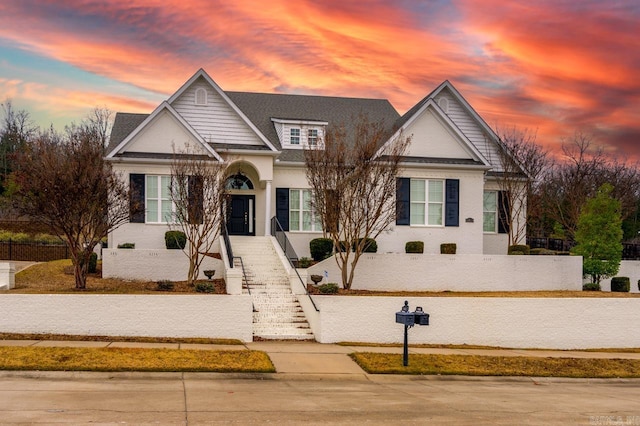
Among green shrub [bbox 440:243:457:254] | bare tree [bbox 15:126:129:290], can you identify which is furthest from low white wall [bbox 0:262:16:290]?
green shrub [bbox 440:243:457:254]

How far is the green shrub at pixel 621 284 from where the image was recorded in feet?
91.1

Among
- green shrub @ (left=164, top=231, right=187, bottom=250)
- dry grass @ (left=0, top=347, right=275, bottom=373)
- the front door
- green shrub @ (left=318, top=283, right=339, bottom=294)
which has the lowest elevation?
dry grass @ (left=0, top=347, right=275, bottom=373)

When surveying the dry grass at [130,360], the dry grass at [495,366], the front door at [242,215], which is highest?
the front door at [242,215]

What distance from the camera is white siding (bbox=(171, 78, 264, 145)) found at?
28.4 metres

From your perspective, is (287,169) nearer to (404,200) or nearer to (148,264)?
(404,200)

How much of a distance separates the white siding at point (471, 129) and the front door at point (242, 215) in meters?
10.8

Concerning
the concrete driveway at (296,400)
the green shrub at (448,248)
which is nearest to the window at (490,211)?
the green shrub at (448,248)

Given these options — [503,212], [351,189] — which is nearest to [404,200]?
[351,189]

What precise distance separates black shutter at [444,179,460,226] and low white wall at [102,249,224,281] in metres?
10.8

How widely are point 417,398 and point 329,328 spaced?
6.03 m

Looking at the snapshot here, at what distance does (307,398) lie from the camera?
499 inches

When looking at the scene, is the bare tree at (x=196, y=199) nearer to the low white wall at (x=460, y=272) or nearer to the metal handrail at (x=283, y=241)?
the metal handrail at (x=283, y=241)

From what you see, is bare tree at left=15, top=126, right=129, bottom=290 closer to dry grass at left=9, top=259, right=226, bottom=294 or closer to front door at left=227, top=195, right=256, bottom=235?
dry grass at left=9, top=259, right=226, bottom=294

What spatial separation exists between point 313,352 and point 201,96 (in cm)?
1519
